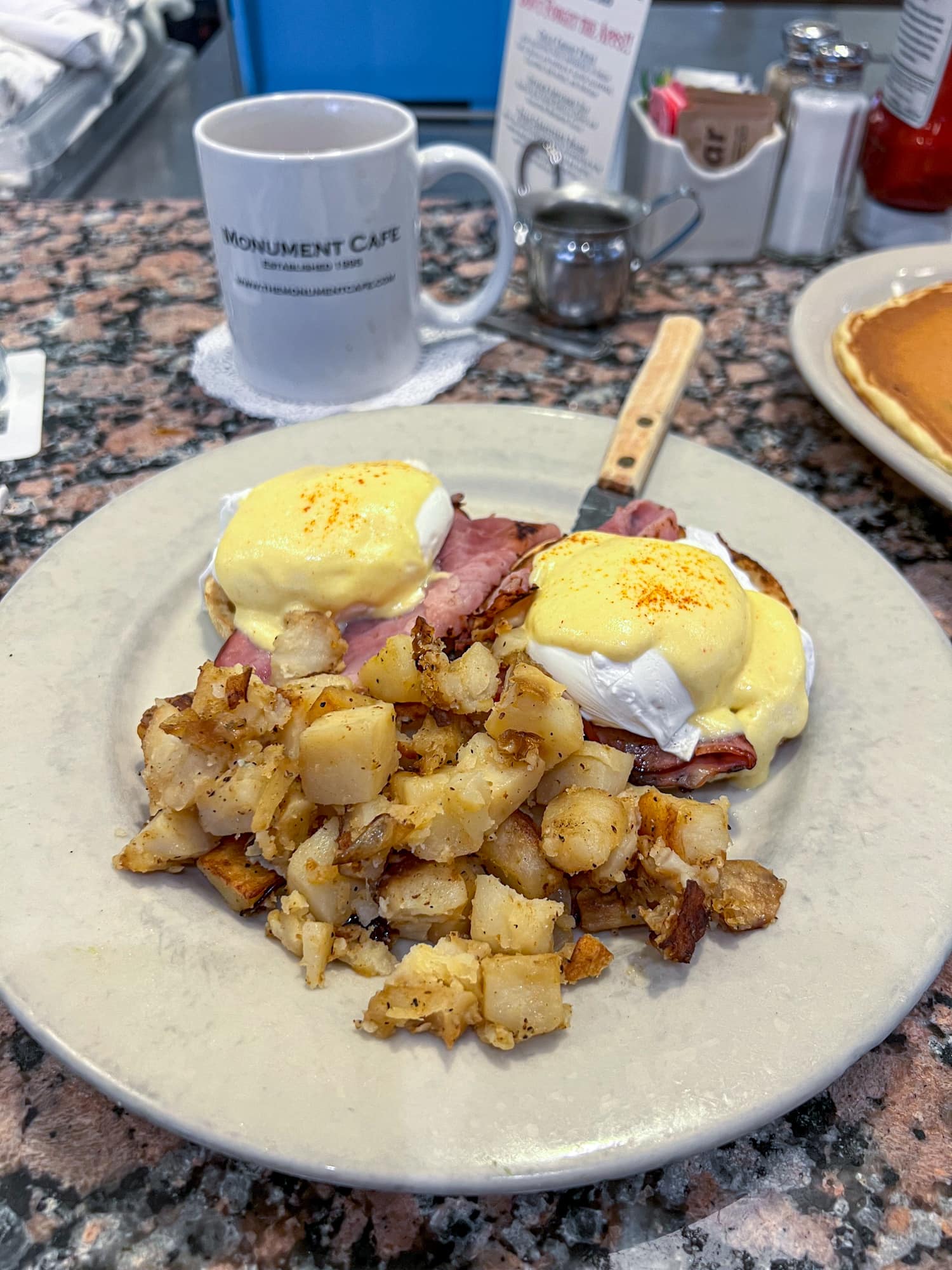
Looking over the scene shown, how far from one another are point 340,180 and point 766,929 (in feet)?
4.38

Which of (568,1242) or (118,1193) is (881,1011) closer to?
(568,1242)

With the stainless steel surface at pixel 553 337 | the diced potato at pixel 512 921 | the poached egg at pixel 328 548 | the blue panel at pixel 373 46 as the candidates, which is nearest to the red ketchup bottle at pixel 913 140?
the stainless steel surface at pixel 553 337

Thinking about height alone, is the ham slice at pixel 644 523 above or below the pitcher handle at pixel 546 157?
below

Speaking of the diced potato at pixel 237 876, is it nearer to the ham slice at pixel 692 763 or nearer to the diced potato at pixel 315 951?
the diced potato at pixel 315 951

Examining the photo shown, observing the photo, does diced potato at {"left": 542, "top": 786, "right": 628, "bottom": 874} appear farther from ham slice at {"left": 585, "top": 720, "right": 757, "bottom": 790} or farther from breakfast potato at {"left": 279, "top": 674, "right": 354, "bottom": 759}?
breakfast potato at {"left": 279, "top": 674, "right": 354, "bottom": 759}

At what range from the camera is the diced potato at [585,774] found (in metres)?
1.00

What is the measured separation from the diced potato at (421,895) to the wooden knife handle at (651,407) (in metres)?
0.77

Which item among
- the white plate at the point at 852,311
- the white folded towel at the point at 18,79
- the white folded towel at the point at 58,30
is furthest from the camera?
the white folded towel at the point at 58,30

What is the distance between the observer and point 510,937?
876 mm

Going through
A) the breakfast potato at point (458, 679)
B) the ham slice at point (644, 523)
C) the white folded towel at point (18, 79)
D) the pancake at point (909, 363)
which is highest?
the white folded towel at point (18, 79)

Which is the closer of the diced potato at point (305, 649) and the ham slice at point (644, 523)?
the diced potato at point (305, 649)

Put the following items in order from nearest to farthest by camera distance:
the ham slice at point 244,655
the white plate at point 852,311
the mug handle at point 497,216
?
the ham slice at point 244,655
the white plate at point 852,311
the mug handle at point 497,216

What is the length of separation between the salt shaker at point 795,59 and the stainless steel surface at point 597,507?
128 cm

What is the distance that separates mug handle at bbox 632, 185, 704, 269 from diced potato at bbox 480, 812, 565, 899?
1.55 metres
